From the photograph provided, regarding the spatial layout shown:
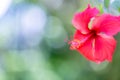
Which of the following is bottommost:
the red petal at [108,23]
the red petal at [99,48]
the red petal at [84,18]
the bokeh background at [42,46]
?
the red petal at [99,48]

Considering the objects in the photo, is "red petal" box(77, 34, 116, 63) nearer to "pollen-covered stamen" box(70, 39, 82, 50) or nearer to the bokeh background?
"pollen-covered stamen" box(70, 39, 82, 50)

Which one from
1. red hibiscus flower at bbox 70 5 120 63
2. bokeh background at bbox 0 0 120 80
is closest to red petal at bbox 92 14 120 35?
A: red hibiscus flower at bbox 70 5 120 63

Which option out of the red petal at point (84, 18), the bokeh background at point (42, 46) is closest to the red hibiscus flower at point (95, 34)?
the red petal at point (84, 18)

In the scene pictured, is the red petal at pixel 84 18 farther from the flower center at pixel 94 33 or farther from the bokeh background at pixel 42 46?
the bokeh background at pixel 42 46

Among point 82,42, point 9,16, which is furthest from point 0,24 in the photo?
point 82,42

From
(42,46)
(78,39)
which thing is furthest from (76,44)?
(42,46)

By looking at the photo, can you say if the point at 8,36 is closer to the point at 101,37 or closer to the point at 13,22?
the point at 13,22

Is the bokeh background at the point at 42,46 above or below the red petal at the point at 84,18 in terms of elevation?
above
